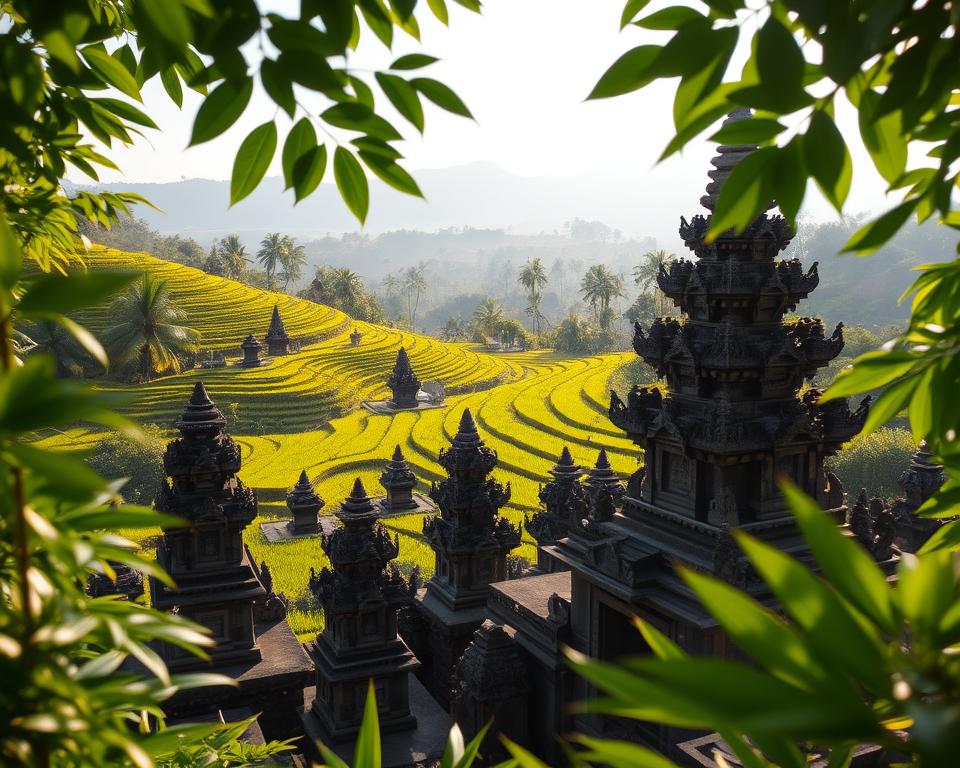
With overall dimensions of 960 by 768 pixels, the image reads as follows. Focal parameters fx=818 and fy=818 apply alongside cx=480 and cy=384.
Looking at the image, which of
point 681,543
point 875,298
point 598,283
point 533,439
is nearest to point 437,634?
point 681,543

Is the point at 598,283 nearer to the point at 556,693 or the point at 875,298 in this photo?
the point at 875,298

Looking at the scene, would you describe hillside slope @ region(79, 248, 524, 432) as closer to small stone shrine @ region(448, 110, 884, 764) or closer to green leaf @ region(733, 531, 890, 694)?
small stone shrine @ region(448, 110, 884, 764)

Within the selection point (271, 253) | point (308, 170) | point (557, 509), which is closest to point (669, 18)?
point (308, 170)

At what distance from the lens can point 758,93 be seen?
1169mm

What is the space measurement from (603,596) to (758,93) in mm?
7998

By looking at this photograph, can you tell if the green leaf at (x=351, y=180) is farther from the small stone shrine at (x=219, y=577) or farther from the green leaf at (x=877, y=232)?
the small stone shrine at (x=219, y=577)

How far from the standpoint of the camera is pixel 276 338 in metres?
36.4

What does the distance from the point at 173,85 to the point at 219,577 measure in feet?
29.3

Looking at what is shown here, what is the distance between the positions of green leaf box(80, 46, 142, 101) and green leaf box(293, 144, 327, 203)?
763 millimetres

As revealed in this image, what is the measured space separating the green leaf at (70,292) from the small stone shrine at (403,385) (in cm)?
3056

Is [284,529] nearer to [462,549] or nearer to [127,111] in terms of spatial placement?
[462,549]

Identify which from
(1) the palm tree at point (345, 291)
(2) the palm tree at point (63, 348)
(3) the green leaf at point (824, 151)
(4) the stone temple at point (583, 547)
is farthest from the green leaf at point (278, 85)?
(1) the palm tree at point (345, 291)

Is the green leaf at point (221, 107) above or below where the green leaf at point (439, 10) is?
below

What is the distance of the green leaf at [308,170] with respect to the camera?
147 centimetres
